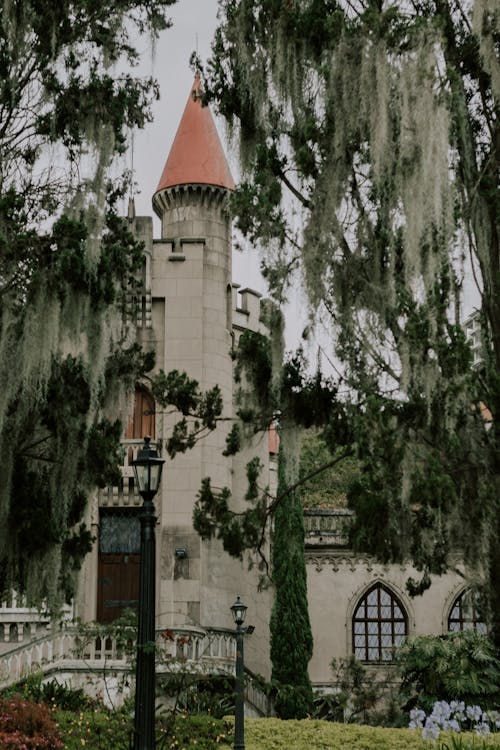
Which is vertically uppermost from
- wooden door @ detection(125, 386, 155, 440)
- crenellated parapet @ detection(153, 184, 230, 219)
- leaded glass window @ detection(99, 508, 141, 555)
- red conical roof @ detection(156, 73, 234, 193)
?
red conical roof @ detection(156, 73, 234, 193)

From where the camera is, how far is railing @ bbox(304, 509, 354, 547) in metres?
27.3

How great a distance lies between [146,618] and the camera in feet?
32.5

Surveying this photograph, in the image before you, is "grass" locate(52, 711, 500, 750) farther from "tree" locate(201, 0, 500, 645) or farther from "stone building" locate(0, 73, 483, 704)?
"stone building" locate(0, 73, 483, 704)

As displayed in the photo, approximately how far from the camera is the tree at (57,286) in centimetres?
1393

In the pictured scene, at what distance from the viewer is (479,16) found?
40.1 feet

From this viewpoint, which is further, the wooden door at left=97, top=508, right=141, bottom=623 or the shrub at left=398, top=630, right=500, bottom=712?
the wooden door at left=97, top=508, right=141, bottom=623

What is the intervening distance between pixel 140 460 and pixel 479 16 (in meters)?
5.82

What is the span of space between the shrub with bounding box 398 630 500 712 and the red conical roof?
41.3 ft

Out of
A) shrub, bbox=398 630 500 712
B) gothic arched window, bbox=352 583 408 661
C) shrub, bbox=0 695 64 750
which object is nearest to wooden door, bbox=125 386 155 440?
gothic arched window, bbox=352 583 408 661

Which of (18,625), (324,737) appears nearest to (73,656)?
(18,625)

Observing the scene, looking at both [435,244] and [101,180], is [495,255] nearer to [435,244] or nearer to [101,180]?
[435,244]

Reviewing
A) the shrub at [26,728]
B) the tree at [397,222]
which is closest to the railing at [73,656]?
the shrub at [26,728]

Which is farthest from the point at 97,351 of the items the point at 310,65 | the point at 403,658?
the point at 403,658

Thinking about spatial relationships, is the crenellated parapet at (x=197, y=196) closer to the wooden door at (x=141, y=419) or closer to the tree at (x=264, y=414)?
the wooden door at (x=141, y=419)
